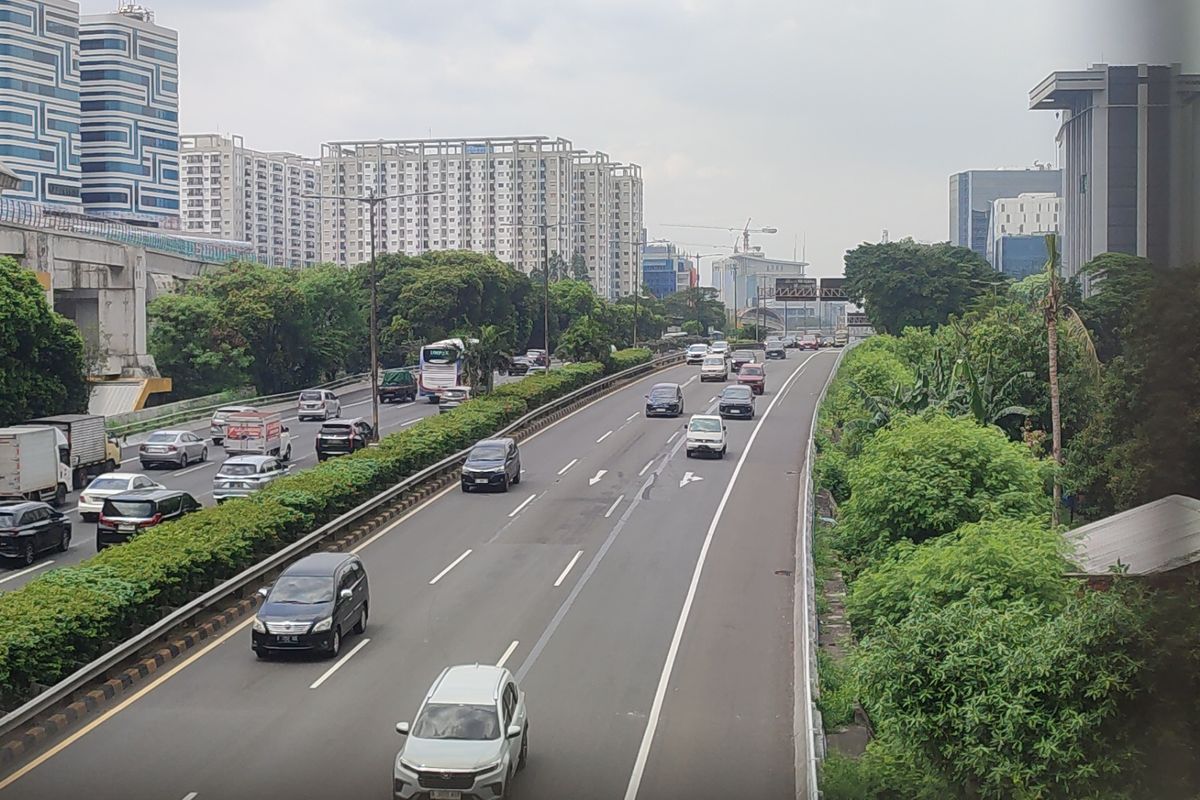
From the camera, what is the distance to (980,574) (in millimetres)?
13289

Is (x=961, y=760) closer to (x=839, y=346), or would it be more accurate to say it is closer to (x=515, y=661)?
(x=515, y=661)

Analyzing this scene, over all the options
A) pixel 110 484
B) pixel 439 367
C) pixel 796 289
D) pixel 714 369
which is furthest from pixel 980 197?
pixel 110 484

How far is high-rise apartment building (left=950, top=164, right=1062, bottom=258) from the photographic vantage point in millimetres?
75188

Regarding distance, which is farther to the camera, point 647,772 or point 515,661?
point 515,661

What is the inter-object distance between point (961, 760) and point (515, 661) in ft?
25.6

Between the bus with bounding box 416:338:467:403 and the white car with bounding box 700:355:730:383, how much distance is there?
11976mm

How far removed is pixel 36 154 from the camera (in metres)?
55.9

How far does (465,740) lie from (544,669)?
4518 mm

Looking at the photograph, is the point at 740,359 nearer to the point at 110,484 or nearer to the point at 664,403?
the point at 664,403

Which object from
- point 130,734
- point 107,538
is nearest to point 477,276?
point 107,538

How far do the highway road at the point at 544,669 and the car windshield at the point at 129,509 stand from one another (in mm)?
4154

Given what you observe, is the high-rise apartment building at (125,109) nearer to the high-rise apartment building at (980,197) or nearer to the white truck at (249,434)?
the white truck at (249,434)

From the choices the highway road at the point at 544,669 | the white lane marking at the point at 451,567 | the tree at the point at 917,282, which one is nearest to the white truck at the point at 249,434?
the highway road at the point at 544,669

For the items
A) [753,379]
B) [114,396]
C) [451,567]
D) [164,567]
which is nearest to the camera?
[164,567]
